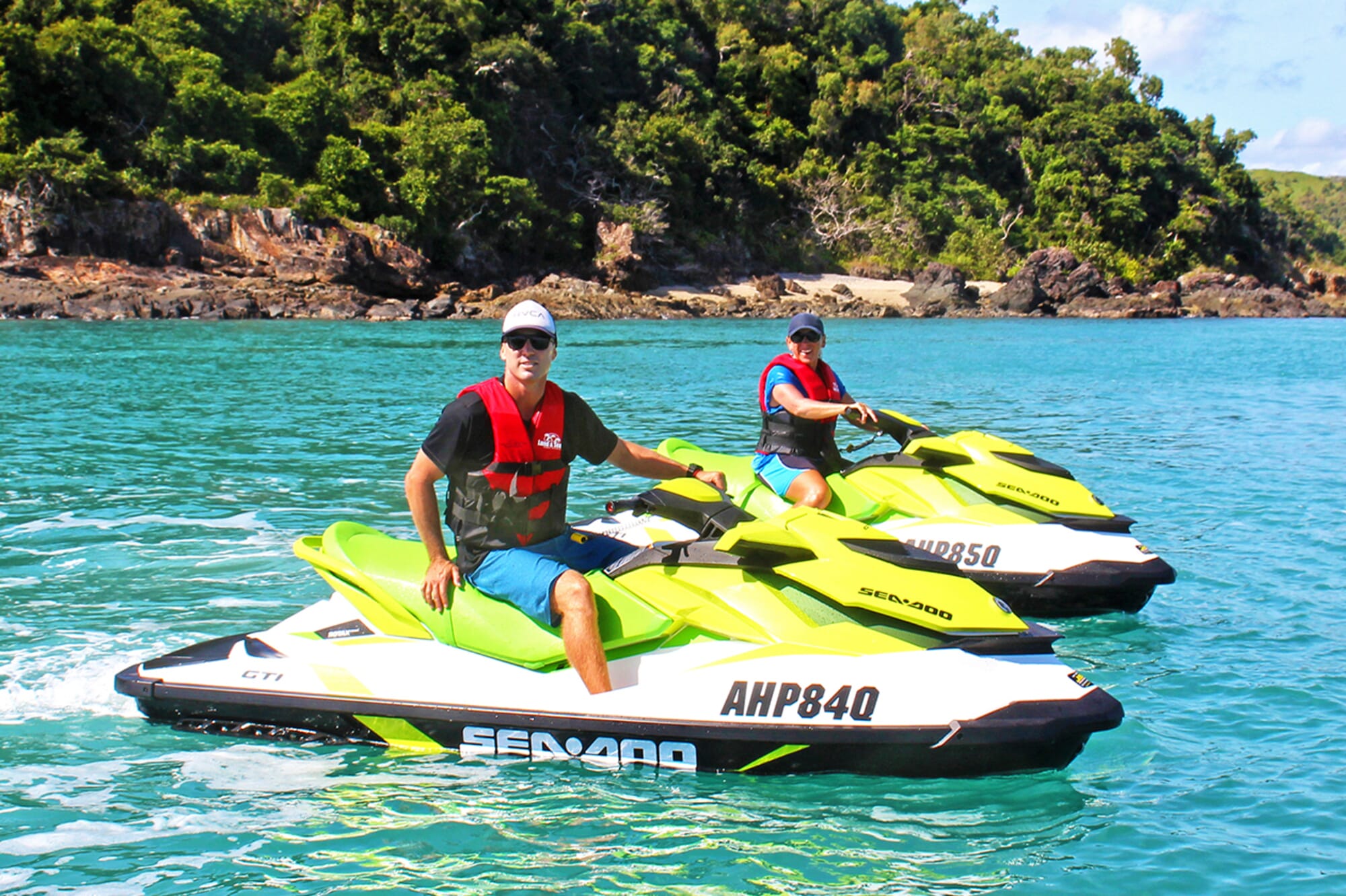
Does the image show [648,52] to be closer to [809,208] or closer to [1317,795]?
[809,208]

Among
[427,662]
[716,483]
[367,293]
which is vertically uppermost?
[367,293]

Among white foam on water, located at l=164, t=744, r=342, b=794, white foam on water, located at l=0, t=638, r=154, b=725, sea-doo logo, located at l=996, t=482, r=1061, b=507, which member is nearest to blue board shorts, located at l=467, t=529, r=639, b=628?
white foam on water, located at l=164, t=744, r=342, b=794

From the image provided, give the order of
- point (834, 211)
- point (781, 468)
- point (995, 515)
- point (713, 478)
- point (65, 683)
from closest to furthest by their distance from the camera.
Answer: point (713, 478) < point (65, 683) < point (781, 468) < point (995, 515) < point (834, 211)

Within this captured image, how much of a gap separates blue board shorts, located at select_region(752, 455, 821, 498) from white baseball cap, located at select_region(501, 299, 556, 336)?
2765mm

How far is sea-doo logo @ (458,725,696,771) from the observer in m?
4.62

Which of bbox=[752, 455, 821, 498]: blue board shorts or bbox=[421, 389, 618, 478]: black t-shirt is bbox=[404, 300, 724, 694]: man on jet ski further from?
bbox=[752, 455, 821, 498]: blue board shorts

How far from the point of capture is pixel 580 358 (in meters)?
31.1

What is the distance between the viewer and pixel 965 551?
7168mm

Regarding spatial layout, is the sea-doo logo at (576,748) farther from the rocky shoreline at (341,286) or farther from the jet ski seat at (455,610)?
the rocky shoreline at (341,286)

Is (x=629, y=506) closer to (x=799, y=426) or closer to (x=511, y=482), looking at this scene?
(x=511, y=482)

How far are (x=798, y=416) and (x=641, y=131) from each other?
204 ft

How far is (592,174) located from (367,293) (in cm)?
1893

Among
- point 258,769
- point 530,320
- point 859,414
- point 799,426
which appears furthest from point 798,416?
point 258,769

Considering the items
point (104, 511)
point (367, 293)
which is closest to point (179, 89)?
point (367, 293)
